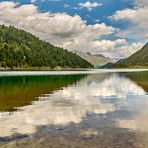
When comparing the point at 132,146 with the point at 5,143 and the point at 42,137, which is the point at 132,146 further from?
the point at 5,143

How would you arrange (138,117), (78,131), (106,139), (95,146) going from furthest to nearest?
(138,117) → (78,131) → (106,139) → (95,146)

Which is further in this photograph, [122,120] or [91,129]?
[122,120]

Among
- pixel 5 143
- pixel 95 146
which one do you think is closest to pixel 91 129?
Result: pixel 95 146

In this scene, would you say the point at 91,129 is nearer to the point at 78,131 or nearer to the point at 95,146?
the point at 78,131

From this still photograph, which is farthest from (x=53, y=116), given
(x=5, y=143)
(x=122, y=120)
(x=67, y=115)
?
(x=5, y=143)

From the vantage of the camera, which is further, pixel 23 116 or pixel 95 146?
pixel 23 116

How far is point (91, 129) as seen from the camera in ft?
69.3

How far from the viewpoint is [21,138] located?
18.3 metres

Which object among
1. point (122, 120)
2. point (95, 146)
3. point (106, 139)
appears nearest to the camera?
point (95, 146)

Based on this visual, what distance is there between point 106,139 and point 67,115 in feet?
31.9

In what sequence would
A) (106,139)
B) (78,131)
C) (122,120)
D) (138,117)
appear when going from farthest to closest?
(138,117)
(122,120)
(78,131)
(106,139)

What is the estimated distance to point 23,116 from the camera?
26703 mm

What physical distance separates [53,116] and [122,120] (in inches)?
232

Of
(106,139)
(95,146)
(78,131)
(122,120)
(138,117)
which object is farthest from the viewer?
(138,117)
